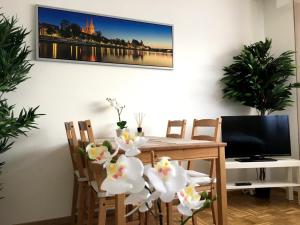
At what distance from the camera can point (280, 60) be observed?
3.38 meters

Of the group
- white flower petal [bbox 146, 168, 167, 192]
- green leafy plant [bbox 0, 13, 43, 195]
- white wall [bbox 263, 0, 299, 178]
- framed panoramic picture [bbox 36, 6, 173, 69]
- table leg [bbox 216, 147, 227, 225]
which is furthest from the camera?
white wall [bbox 263, 0, 299, 178]

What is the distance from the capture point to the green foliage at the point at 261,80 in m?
3.38

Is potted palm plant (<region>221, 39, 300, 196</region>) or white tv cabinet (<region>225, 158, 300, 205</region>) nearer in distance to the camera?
white tv cabinet (<region>225, 158, 300, 205</region>)

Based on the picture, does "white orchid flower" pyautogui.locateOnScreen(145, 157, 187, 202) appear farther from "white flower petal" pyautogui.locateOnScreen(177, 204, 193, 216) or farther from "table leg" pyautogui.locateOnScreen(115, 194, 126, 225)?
"table leg" pyautogui.locateOnScreen(115, 194, 126, 225)

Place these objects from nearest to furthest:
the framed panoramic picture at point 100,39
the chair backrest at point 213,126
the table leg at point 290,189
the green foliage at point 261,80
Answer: the chair backrest at point 213,126, the framed panoramic picture at point 100,39, the table leg at point 290,189, the green foliage at point 261,80

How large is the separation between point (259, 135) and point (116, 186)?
3.10 m

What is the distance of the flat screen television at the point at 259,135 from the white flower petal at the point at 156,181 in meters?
2.87

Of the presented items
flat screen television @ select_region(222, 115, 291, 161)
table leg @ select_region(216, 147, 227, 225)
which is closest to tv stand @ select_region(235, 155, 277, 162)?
flat screen television @ select_region(222, 115, 291, 161)

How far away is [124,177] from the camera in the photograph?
56 cm

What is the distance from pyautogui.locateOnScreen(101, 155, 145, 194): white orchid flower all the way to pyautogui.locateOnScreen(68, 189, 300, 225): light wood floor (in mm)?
1921

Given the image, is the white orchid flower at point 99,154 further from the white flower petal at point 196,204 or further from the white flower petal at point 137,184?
the white flower petal at point 196,204

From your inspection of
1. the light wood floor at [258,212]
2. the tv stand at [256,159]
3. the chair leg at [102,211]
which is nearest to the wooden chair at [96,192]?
the chair leg at [102,211]

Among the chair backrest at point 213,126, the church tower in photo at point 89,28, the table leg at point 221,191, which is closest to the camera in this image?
the table leg at point 221,191

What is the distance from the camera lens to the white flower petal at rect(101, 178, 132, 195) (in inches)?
21.5
